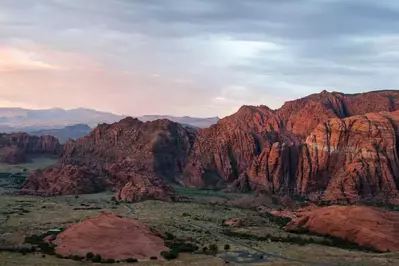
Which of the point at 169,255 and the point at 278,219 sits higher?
the point at 169,255

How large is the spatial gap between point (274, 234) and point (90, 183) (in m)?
62.7

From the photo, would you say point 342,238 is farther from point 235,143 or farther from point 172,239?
point 235,143

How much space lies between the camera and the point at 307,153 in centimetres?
13300

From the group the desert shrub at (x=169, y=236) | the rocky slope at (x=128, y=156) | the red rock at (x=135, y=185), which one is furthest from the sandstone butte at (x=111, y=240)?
the rocky slope at (x=128, y=156)

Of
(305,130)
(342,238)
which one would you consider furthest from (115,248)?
(305,130)

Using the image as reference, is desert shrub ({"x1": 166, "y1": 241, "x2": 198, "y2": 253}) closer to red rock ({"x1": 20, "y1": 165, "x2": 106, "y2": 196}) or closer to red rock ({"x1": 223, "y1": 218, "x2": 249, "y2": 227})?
red rock ({"x1": 223, "y1": 218, "x2": 249, "y2": 227})

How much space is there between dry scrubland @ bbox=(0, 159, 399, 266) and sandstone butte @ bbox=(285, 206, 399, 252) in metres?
3.73

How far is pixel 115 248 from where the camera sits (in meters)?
55.3

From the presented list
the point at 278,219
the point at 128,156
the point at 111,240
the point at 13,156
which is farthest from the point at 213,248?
the point at 13,156

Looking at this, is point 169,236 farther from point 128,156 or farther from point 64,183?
point 128,156

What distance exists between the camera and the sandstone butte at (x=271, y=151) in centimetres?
11994

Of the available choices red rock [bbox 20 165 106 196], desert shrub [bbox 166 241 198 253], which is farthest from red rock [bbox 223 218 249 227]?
red rock [bbox 20 165 106 196]

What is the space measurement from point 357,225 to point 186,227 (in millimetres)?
23685

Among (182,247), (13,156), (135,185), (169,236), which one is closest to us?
(182,247)
